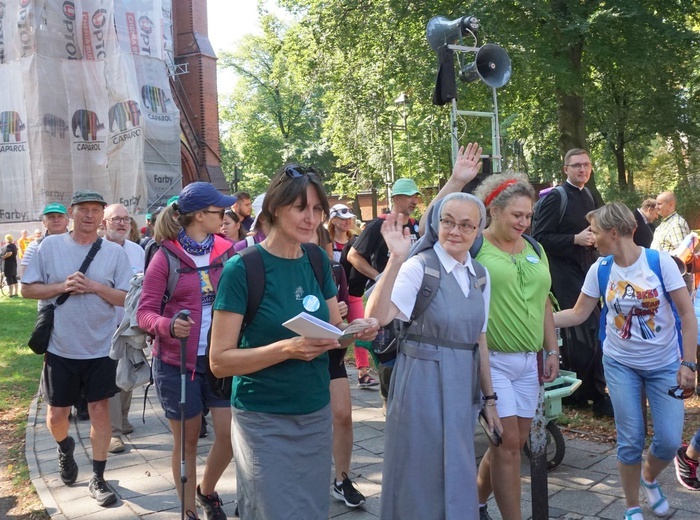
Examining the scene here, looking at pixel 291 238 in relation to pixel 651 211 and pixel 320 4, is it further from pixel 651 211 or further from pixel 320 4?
pixel 320 4

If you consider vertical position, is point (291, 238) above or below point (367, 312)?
above

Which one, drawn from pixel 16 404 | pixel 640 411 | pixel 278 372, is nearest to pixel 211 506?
pixel 278 372

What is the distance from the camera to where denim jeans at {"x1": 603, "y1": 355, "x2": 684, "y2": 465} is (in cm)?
398

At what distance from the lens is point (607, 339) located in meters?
4.29

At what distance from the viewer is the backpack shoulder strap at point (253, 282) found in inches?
108

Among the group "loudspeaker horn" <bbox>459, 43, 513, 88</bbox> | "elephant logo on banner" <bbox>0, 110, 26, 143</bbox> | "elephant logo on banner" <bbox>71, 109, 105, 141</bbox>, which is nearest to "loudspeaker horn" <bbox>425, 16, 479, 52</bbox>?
"loudspeaker horn" <bbox>459, 43, 513, 88</bbox>

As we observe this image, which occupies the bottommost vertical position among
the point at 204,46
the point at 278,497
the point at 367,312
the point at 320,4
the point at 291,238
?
the point at 278,497

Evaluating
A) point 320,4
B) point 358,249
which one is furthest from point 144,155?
point 358,249

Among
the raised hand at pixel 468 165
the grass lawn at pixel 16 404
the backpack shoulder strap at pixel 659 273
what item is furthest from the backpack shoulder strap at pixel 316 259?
the grass lawn at pixel 16 404

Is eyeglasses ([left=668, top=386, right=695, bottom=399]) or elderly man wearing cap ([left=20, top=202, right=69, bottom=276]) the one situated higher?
elderly man wearing cap ([left=20, top=202, right=69, bottom=276])

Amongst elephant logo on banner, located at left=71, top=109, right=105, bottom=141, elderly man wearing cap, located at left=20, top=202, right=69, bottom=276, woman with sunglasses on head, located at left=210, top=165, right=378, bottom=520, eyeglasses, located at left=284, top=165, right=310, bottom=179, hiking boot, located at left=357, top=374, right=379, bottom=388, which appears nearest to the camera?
woman with sunglasses on head, located at left=210, top=165, right=378, bottom=520

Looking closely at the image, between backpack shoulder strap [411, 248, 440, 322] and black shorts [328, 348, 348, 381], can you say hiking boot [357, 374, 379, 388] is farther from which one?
backpack shoulder strap [411, 248, 440, 322]

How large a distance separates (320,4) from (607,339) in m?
16.1

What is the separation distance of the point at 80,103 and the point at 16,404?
17.2 m
